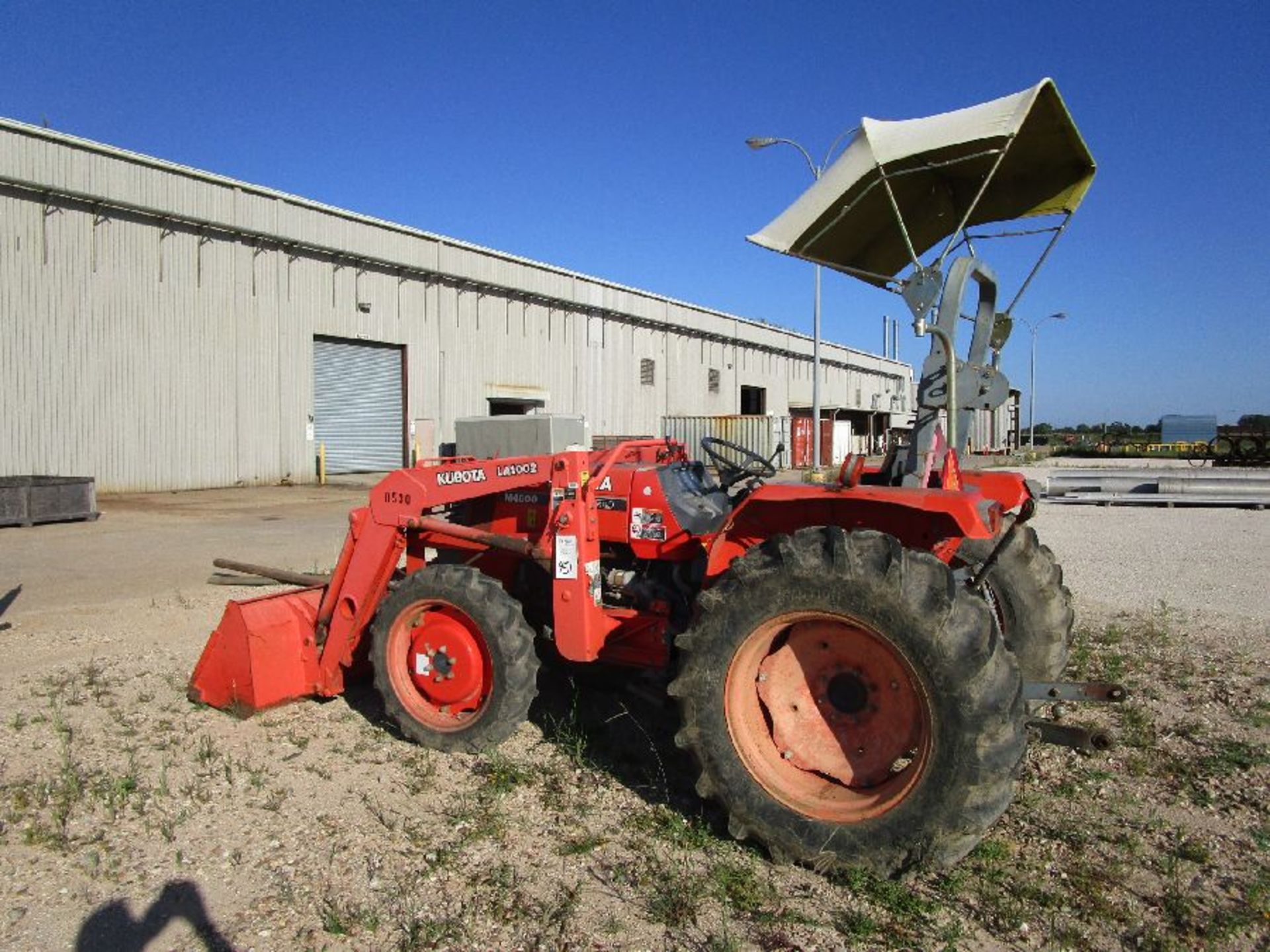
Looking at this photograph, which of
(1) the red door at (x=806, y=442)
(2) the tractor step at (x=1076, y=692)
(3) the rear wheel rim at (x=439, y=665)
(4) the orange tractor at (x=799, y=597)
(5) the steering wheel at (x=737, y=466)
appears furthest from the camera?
(1) the red door at (x=806, y=442)

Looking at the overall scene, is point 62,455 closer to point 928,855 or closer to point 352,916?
point 352,916

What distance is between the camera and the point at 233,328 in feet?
65.2

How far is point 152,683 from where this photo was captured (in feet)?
16.8

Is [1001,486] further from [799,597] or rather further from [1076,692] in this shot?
[799,597]

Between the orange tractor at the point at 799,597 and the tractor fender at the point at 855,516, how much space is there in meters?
0.01

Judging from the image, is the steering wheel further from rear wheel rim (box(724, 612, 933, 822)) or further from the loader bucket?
the loader bucket

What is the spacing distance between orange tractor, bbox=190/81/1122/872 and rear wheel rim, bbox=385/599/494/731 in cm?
1

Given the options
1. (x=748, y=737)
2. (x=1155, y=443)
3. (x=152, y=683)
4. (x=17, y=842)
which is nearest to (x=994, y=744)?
(x=748, y=737)

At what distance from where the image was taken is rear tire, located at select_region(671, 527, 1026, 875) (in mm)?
2721

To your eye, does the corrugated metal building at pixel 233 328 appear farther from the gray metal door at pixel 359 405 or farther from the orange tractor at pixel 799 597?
the orange tractor at pixel 799 597

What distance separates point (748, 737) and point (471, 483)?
6.66ft

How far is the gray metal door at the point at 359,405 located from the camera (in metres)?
22.2

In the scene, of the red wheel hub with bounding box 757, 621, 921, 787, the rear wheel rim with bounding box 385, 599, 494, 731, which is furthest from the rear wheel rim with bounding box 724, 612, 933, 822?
the rear wheel rim with bounding box 385, 599, 494, 731

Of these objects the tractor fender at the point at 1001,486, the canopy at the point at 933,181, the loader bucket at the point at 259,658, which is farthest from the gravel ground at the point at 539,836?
the canopy at the point at 933,181
